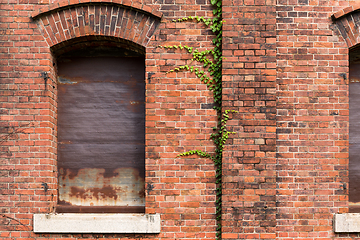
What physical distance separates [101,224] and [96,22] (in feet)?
8.25

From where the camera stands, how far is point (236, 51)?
3.15 m

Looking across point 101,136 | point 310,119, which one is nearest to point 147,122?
point 101,136

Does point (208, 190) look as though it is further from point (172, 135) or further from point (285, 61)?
point (285, 61)

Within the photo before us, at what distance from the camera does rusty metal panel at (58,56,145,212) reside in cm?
341

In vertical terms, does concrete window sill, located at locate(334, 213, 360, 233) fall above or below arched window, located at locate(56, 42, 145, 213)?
below

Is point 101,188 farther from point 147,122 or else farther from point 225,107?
point 225,107

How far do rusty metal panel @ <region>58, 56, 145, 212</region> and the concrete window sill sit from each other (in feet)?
7.94

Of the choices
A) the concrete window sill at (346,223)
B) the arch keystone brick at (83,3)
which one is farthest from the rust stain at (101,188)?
the concrete window sill at (346,223)

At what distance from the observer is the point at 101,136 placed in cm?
345

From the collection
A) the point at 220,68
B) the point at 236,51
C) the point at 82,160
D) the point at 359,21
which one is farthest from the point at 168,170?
the point at 359,21

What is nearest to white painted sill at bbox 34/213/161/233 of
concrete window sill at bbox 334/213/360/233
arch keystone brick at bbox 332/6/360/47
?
concrete window sill at bbox 334/213/360/233

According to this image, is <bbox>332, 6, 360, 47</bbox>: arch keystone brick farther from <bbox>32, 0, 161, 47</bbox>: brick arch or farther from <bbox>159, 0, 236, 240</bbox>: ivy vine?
<bbox>32, 0, 161, 47</bbox>: brick arch

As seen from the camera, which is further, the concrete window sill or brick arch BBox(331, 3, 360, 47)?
brick arch BBox(331, 3, 360, 47)

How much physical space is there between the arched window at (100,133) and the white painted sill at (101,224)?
25cm
